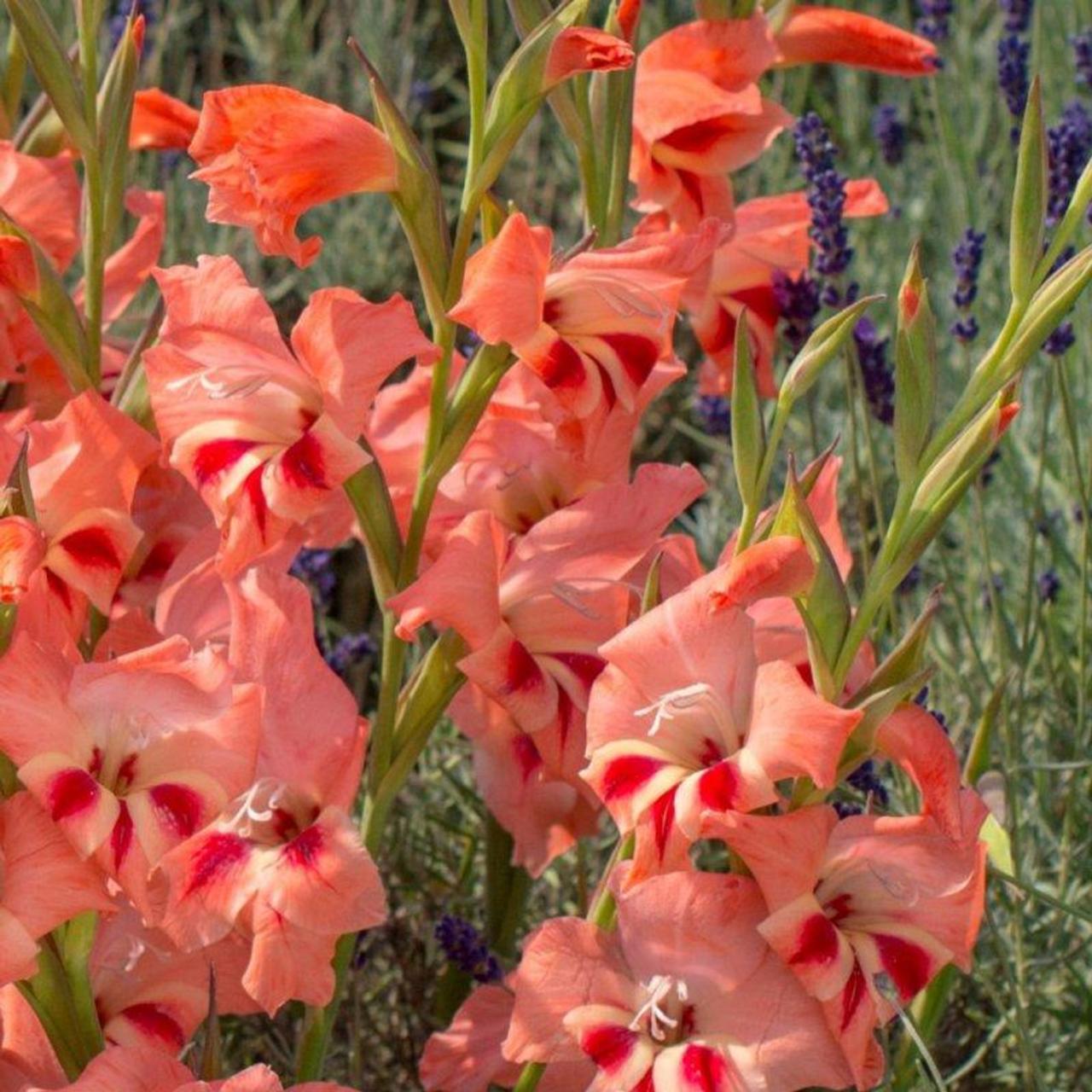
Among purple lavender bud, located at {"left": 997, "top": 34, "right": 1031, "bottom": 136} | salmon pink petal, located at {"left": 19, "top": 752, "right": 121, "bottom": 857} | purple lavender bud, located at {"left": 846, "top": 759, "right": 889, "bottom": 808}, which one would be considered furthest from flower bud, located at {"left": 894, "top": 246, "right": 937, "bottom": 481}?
purple lavender bud, located at {"left": 997, "top": 34, "right": 1031, "bottom": 136}

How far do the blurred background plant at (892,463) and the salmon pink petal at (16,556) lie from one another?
0.54m

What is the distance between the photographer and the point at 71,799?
107 centimetres

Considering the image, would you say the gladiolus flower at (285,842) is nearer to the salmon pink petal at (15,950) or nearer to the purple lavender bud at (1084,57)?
the salmon pink petal at (15,950)

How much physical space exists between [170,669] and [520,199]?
91.3 inches

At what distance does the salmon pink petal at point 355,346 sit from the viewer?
1183 millimetres

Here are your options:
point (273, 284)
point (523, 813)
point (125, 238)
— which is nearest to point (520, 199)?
point (273, 284)

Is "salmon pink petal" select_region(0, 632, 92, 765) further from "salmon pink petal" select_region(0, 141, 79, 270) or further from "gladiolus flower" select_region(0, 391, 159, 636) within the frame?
"salmon pink petal" select_region(0, 141, 79, 270)

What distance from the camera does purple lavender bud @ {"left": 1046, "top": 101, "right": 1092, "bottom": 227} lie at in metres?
1.81

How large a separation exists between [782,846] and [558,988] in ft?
0.54

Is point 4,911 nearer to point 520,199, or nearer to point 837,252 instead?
point 837,252

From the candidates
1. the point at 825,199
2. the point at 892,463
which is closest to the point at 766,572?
the point at 825,199

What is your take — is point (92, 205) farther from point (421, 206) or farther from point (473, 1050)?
point (473, 1050)

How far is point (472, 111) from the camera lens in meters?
1.24

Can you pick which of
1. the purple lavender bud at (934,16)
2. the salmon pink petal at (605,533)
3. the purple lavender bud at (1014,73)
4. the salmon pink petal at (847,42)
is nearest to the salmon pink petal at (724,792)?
the salmon pink petal at (605,533)
